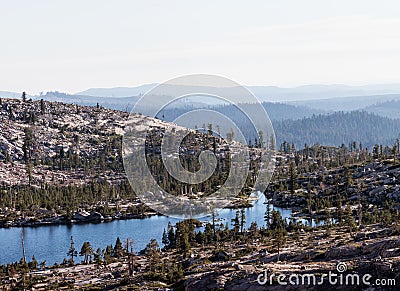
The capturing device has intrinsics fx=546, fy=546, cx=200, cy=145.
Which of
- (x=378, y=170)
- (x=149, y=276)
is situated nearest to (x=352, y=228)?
(x=149, y=276)

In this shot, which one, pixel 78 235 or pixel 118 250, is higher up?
pixel 118 250

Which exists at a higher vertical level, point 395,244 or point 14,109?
point 14,109

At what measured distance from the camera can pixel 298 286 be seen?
31734 millimetres

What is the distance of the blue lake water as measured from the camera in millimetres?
87438

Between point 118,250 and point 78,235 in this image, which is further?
point 78,235

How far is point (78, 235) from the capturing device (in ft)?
334

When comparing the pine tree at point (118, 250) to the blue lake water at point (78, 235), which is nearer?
the pine tree at point (118, 250)

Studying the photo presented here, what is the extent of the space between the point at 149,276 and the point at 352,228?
3250cm

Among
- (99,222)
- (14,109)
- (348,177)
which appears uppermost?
(14,109)

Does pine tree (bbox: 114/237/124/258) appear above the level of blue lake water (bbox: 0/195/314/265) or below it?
above

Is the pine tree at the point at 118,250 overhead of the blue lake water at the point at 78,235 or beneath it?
overhead

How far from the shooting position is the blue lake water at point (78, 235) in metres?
87.4

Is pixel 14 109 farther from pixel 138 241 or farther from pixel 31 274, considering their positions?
pixel 31 274

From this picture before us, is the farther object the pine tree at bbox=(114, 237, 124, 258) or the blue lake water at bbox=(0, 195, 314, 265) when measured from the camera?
the blue lake water at bbox=(0, 195, 314, 265)
